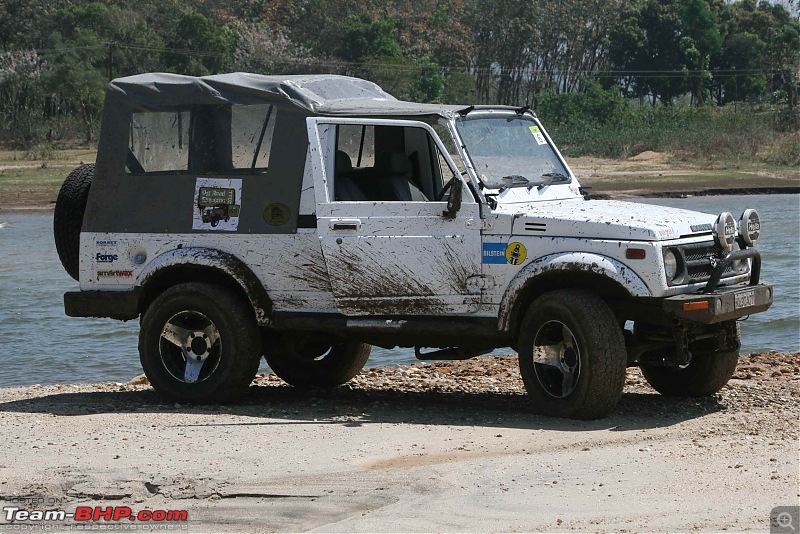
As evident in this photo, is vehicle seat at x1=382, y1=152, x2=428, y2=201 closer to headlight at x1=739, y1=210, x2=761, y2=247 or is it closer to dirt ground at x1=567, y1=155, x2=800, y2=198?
headlight at x1=739, y1=210, x2=761, y2=247

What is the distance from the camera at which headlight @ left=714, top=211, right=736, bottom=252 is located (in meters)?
8.74

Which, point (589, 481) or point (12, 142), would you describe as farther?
point (12, 142)

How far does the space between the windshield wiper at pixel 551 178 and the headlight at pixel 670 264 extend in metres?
1.23

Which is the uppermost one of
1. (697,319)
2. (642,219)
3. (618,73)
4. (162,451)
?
(618,73)

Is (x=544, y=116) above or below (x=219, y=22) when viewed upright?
below

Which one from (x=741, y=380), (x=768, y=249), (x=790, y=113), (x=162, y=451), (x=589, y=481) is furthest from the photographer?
(x=790, y=113)

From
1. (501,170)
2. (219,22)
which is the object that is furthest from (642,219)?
(219,22)

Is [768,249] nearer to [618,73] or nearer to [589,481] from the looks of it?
[589,481]

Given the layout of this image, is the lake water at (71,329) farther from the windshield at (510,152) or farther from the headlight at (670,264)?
the headlight at (670,264)

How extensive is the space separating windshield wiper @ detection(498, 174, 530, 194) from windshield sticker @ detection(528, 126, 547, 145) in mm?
534

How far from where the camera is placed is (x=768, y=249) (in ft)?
85.9

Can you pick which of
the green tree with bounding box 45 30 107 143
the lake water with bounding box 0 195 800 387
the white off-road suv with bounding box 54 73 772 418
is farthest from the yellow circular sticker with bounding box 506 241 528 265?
the green tree with bounding box 45 30 107 143

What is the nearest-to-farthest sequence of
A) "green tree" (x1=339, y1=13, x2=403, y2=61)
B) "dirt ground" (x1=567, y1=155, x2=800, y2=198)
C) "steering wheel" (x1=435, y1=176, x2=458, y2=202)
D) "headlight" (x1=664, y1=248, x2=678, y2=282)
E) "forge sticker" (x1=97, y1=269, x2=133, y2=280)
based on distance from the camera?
"headlight" (x1=664, y1=248, x2=678, y2=282) → "steering wheel" (x1=435, y1=176, x2=458, y2=202) → "forge sticker" (x1=97, y1=269, x2=133, y2=280) → "dirt ground" (x1=567, y1=155, x2=800, y2=198) → "green tree" (x1=339, y1=13, x2=403, y2=61)

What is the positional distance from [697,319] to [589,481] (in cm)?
168
